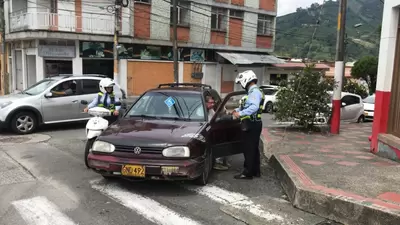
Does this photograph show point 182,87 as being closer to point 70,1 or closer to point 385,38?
point 385,38

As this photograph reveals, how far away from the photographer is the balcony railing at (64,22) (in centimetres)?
1978

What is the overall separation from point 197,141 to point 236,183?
115 centimetres

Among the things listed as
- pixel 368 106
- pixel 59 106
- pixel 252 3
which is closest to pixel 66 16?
pixel 59 106

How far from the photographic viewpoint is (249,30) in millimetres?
28562

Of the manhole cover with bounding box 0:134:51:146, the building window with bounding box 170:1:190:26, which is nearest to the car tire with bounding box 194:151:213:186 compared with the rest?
the manhole cover with bounding box 0:134:51:146

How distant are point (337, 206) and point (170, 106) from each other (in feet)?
10.5

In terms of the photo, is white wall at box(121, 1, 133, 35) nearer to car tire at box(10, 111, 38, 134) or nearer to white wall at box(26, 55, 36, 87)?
white wall at box(26, 55, 36, 87)

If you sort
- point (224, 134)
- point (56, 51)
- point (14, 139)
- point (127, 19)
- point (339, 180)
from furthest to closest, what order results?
1. point (127, 19)
2. point (56, 51)
3. point (14, 139)
4. point (224, 134)
5. point (339, 180)

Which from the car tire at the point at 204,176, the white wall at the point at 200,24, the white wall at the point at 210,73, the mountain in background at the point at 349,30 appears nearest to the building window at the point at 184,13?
the white wall at the point at 200,24

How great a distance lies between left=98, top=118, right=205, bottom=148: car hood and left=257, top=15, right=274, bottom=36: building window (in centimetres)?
2469

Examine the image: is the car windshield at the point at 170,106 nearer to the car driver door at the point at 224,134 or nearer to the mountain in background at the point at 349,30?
the car driver door at the point at 224,134

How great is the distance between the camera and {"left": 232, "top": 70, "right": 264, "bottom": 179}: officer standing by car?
614 centimetres

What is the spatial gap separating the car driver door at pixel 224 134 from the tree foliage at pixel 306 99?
11.9 ft

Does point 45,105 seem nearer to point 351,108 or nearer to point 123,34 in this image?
point 123,34
